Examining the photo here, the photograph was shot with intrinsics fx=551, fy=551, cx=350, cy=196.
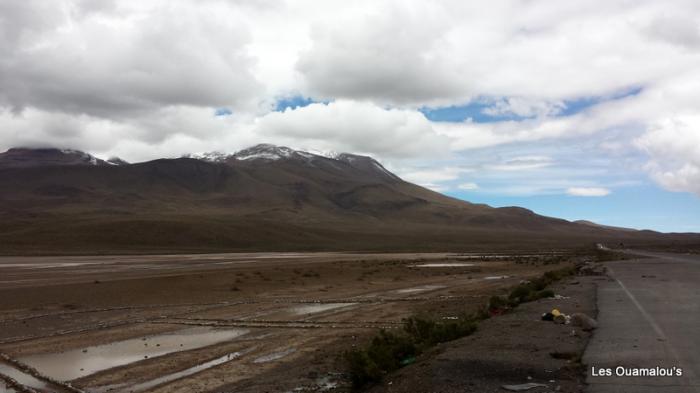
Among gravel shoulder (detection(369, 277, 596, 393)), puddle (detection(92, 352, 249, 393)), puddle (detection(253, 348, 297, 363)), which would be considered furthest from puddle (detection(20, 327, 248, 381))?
gravel shoulder (detection(369, 277, 596, 393))

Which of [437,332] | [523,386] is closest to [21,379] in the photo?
[437,332]

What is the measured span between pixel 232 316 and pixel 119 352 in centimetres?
713

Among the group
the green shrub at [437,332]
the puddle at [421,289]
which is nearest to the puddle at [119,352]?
the green shrub at [437,332]

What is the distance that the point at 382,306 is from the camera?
25.2 metres

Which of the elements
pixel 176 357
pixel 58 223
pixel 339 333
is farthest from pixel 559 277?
pixel 58 223

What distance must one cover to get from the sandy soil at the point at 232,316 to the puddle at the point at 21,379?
0.78m

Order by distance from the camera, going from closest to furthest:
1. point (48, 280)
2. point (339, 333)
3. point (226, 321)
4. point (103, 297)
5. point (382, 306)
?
point (339, 333) → point (226, 321) → point (382, 306) → point (103, 297) → point (48, 280)

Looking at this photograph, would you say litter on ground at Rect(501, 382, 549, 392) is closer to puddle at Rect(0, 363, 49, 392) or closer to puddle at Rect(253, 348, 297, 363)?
puddle at Rect(253, 348, 297, 363)

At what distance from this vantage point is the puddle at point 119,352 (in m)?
14.4

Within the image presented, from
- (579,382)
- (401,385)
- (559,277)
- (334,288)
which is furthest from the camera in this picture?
(334,288)

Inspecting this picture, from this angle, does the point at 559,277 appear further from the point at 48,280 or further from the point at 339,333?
the point at 48,280

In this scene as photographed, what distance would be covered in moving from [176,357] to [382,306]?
38.3 ft

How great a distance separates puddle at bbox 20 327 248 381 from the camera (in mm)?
14414

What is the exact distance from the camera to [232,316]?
2333cm
